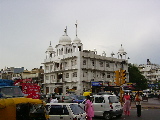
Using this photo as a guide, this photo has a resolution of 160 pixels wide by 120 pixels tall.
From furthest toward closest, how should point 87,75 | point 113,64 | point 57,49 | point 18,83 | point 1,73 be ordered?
1. point 1,73
2. point 57,49
3. point 113,64
4. point 87,75
5. point 18,83

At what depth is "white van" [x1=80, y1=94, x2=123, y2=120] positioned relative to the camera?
1558 centimetres

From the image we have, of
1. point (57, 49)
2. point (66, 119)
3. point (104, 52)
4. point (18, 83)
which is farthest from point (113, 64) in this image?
point (66, 119)

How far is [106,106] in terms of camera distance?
51.4ft

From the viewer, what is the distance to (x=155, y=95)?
58969mm

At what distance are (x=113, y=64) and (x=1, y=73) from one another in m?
59.4

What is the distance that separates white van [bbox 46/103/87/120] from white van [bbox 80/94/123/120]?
495 centimetres

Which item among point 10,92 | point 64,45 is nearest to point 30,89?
point 10,92

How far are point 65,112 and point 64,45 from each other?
50.4 metres

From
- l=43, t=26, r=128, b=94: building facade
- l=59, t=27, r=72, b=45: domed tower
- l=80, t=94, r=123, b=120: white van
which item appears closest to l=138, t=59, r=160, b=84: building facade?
l=43, t=26, r=128, b=94: building facade

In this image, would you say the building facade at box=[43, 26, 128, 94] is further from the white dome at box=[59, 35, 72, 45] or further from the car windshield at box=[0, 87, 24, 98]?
the car windshield at box=[0, 87, 24, 98]

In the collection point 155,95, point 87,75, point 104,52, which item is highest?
point 104,52

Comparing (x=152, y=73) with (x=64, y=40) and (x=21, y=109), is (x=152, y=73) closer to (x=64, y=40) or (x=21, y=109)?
(x=64, y=40)

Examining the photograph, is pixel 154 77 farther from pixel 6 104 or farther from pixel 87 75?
pixel 6 104

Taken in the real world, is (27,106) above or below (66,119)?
above
